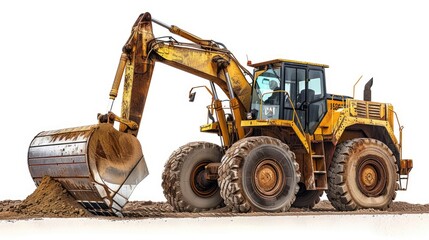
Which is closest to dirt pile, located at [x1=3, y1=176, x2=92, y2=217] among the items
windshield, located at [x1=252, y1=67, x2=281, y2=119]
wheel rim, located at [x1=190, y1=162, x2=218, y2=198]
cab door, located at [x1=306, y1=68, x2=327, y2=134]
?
wheel rim, located at [x1=190, y1=162, x2=218, y2=198]

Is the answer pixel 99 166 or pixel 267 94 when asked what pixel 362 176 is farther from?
pixel 99 166

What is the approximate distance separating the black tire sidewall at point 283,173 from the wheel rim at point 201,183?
1859 mm

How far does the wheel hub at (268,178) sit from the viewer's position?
13922 millimetres

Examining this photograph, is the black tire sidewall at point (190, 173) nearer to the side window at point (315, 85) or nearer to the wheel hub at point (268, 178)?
the wheel hub at point (268, 178)

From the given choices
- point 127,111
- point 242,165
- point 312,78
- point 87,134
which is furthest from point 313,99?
point 87,134

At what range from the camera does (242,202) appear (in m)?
13.5

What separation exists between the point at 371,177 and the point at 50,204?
21.8 feet

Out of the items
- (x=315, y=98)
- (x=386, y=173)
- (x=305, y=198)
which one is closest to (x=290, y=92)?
(x=315, y=98)

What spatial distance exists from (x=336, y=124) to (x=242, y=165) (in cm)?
278

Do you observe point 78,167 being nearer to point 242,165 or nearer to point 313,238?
point 242,165

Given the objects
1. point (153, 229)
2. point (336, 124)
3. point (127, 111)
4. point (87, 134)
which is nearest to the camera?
point (153, 229)

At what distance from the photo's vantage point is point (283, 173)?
1423cm

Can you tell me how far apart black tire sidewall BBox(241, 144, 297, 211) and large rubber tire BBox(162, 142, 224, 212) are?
6.28 ft

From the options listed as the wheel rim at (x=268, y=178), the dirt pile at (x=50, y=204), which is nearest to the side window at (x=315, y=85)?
the wheel rim at (x=268, y=178)
